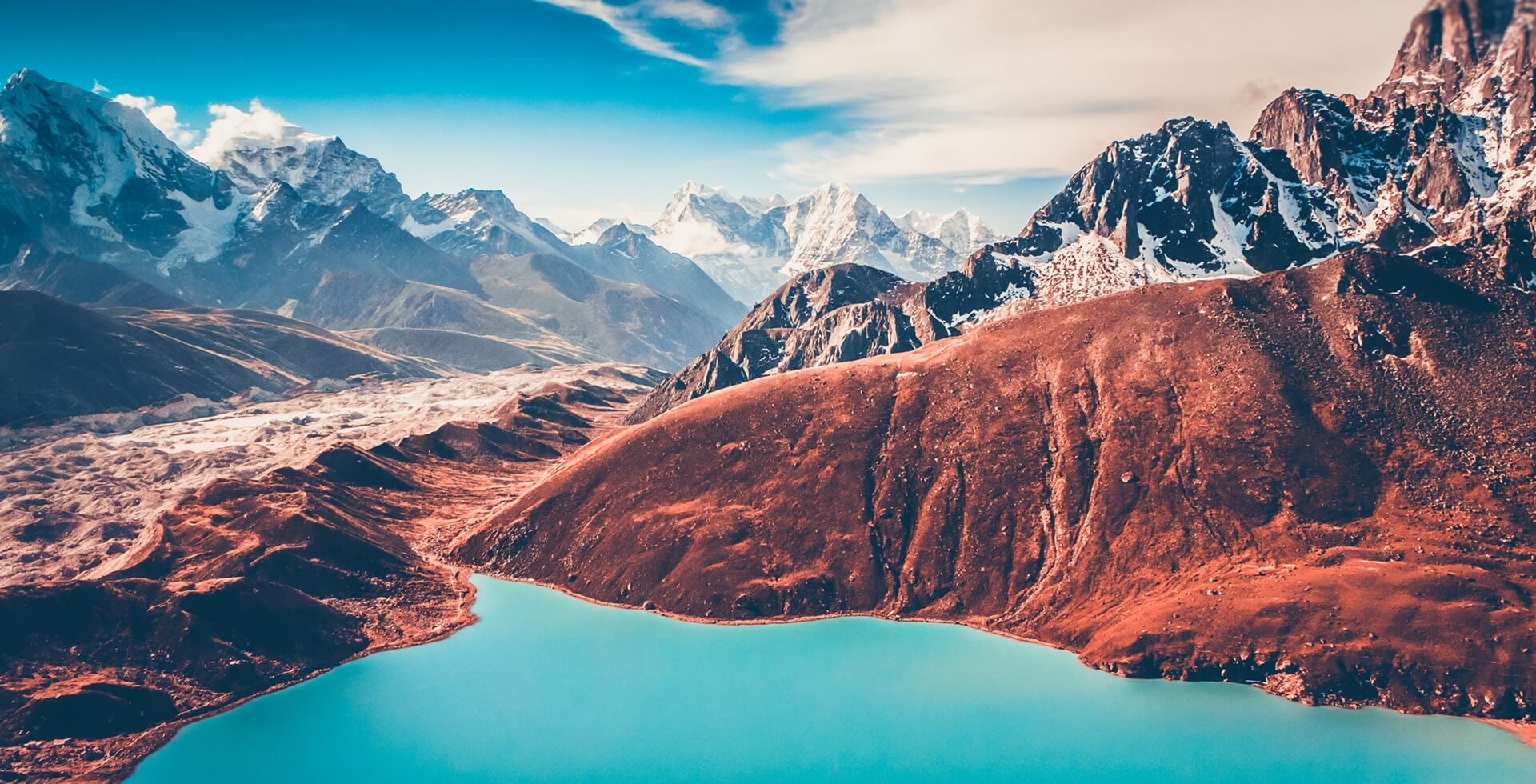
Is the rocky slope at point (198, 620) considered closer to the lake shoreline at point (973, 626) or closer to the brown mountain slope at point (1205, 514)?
the lake shoreline at point (973, 626)

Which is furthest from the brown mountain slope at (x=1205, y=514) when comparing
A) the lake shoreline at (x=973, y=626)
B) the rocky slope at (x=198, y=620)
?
the rocky slope at (x=198, y=620)

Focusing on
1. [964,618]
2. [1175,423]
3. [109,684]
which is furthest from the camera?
[1175,423]

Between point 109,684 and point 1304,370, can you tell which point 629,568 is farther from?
point 1304,370

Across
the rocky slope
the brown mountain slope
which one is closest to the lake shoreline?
the brown mountain slope

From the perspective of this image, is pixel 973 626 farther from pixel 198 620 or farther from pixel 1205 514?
pixel 198 620

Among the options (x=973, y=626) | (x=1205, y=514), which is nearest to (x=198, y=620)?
(x=973, y=626)

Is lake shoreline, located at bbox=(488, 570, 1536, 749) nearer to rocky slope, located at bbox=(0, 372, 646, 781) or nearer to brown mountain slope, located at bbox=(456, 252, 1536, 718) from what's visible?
brown mountain slope, located at bbox=(456, 252, 1536, 718)

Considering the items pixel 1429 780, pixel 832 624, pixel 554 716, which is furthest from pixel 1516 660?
pixel 554 716
